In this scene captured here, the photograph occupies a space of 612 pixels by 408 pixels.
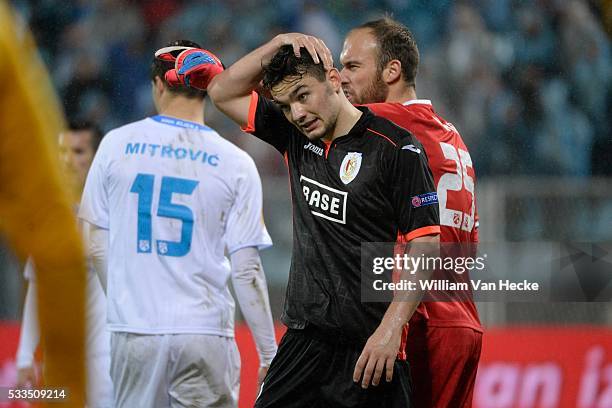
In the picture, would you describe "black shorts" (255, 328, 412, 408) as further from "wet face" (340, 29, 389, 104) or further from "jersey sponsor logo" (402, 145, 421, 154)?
"wet face" (340, 29, 389, 104)

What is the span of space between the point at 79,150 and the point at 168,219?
1.23 meters

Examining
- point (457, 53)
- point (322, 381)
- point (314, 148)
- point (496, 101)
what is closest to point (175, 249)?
point (314, 148)

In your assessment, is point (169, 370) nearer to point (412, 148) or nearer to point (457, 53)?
point (412, 148)

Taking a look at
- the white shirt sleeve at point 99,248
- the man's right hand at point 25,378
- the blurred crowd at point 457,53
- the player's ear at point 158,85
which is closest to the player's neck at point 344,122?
the player's ear at point 158,85

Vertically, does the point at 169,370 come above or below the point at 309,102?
below

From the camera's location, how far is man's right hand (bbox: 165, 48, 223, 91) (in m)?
3.76

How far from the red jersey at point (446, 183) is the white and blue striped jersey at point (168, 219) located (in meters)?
0.76

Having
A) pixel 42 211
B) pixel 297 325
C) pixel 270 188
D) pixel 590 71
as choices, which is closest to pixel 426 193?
pixel 297 325

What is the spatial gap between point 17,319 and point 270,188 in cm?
175

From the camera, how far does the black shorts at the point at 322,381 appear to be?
332 cm

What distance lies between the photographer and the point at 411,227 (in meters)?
3.29

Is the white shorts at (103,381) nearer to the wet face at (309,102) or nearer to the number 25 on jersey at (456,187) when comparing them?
the number 25 on jersey at (456,187)

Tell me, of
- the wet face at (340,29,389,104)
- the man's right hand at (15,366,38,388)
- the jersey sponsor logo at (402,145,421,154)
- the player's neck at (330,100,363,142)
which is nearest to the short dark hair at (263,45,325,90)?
the player's neck at (330,100,363,142)

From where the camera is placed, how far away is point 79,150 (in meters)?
5.16
